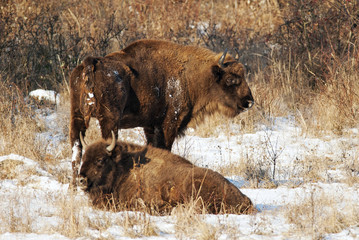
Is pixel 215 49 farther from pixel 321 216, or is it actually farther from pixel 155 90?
pixel 321 216

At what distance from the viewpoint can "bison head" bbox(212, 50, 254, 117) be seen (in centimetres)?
889

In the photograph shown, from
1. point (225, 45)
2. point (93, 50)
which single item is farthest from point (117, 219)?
point (225, 45)

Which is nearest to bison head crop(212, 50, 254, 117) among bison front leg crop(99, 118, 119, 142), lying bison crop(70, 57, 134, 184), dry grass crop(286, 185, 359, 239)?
lying bison crop(70, 57, 134, 184)

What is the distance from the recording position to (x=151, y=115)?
8078mm

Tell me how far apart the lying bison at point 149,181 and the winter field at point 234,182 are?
0.78ft

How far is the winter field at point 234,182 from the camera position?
16.4ft

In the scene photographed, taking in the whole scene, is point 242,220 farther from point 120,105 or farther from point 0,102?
point 0,102

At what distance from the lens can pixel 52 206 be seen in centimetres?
605

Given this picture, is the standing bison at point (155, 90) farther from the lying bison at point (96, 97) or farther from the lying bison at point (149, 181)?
the lying bison at point (149, 181)

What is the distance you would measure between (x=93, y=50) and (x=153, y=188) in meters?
8.26

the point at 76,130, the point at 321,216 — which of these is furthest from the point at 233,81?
the point at 321,216

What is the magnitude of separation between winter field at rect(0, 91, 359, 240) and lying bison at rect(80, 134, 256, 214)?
24 centimetres

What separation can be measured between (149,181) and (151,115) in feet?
6.69

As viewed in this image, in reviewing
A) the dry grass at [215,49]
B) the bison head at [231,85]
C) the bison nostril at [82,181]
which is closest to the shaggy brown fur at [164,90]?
the bison head at [231,85]
